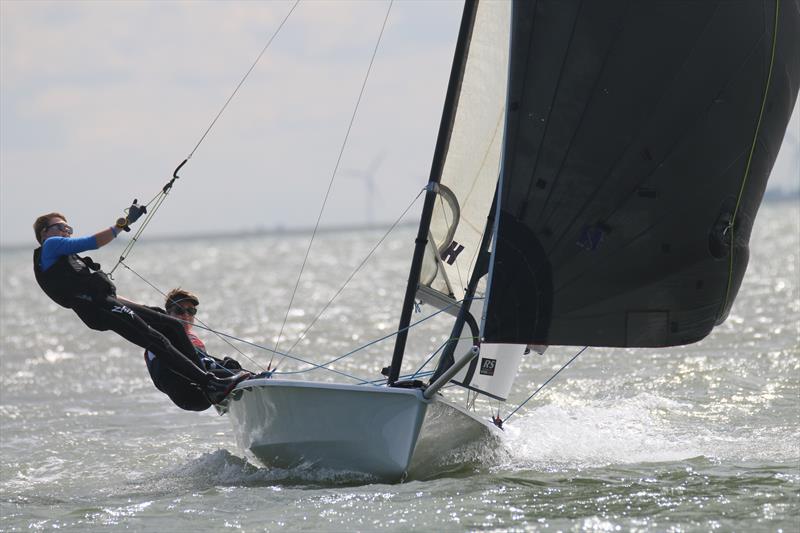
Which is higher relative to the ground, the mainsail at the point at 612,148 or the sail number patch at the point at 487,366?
the mainsail at the point at 612,148

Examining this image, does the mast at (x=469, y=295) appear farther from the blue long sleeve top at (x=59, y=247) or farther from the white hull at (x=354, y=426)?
the blue long sleeve top at (x=59, y=247)

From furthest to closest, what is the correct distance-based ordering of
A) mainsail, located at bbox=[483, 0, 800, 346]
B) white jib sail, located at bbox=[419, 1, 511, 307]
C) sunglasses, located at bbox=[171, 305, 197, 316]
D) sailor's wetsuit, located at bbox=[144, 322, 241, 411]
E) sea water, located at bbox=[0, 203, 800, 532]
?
sunglasses, located at bbox=[171, 305, 197, 316], sailor's wetsuit, located at bbox=[144, 322, 241, 411], white jib sail, located at bbox=[419, 1, 511, 307], mainsail, located at bbox=[483, 0, 800, 346], sea water, located at bbox=[0, 203, 800, 532]

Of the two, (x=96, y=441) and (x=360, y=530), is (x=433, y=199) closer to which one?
(x=360, y=530)

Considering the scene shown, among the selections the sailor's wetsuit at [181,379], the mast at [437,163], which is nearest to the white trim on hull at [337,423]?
the mast at [437,163]

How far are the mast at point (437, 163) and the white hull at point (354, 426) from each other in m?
0.26

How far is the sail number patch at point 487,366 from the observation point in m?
6.69

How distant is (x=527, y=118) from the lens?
6.16 meters

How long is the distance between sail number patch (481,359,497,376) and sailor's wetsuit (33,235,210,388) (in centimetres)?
157

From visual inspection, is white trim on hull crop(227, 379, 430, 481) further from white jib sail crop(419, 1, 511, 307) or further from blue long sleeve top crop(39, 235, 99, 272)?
blue long sleeve top crop(39, 235, 99, 272)

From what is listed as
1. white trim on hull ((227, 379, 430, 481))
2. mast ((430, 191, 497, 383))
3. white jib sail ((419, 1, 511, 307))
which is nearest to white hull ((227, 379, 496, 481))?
white trim on hull ((227, 379, 430, 481))

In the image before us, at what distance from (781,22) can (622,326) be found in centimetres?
177

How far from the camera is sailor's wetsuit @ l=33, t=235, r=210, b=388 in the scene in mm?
6707

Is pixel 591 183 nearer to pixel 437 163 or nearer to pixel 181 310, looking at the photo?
pixel 437 163

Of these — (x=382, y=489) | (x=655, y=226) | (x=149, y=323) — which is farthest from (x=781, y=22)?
(x=149, y=323)
